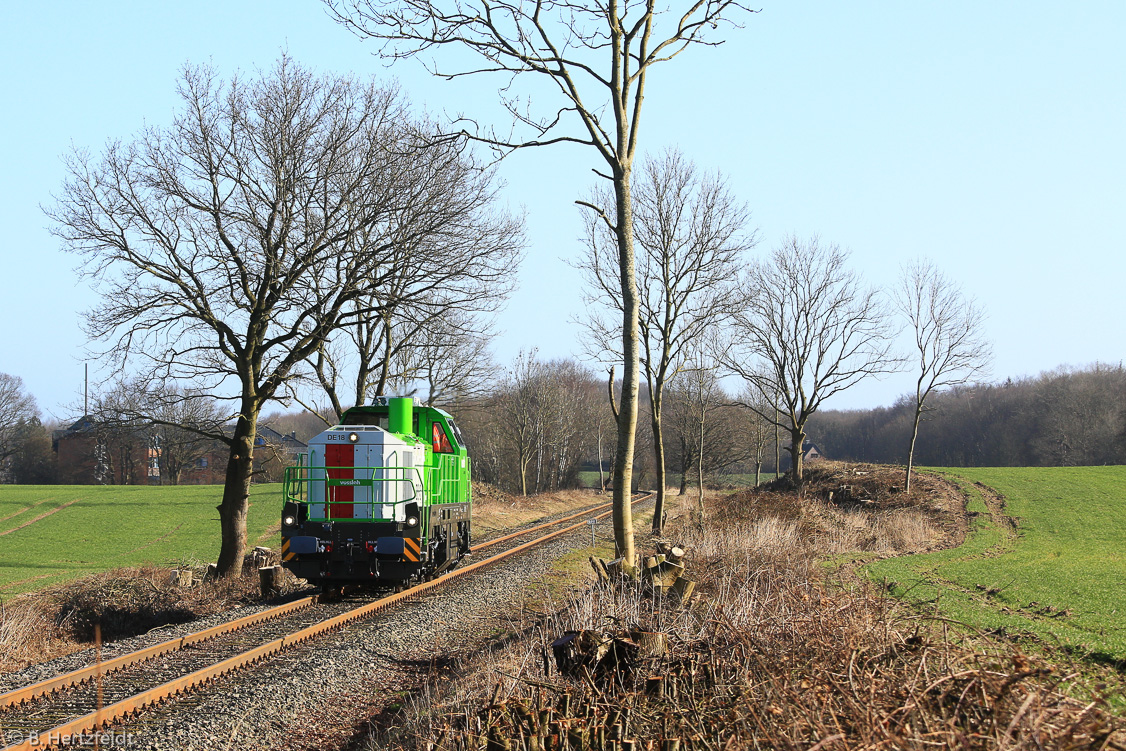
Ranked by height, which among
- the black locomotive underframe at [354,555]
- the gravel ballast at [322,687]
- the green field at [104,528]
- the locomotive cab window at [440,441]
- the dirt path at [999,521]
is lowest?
the green field at [104,528]

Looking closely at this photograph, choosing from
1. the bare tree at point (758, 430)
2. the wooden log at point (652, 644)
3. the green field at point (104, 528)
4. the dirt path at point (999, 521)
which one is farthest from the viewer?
the bare tree at point (758, 430)

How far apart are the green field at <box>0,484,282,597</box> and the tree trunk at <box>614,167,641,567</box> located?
16.8 metres

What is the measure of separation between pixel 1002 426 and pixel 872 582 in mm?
82781

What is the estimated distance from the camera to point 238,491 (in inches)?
618

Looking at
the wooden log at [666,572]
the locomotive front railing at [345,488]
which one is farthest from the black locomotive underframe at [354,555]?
the wooden log at [666,572]

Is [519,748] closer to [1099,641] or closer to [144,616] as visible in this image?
[1099,641]

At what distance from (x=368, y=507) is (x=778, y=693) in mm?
9027

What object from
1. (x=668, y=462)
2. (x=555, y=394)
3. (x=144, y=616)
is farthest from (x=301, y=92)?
(x=668, y=462)

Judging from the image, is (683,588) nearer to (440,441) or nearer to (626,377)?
(626,377)

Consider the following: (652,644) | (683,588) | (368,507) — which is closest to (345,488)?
(368,507)

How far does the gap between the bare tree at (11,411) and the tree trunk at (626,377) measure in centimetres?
8392

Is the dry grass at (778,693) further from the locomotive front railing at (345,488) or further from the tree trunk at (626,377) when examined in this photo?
the locomotive front railing at (345,488)

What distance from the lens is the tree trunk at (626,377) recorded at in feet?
32.8

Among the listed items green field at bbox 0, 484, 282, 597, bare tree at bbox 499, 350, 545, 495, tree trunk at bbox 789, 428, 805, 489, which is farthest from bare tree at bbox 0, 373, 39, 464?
tree trunk at bbox 789, 428, 805, 489
